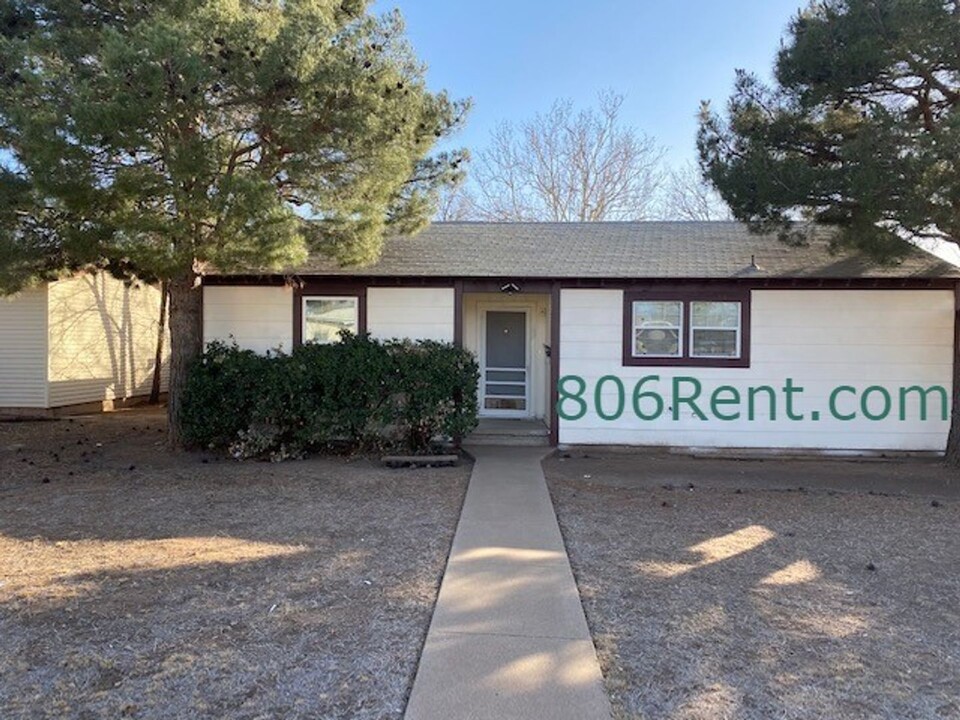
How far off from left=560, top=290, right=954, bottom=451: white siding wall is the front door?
2094 mm

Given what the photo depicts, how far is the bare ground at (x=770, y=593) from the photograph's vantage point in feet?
10.8

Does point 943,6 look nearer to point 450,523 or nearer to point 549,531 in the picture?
point 549,531

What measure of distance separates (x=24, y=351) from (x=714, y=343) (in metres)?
13.2

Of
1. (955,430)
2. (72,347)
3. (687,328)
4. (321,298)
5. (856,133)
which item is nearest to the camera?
(856,133)

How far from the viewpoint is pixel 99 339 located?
1516 centimetres

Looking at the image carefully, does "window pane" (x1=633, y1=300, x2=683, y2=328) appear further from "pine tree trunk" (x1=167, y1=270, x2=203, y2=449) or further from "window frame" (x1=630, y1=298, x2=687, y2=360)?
"pine tree trunk" (x1=167, y1=270, x2=203, y2=449)

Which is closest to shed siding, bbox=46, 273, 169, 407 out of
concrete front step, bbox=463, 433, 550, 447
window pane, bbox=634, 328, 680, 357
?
concrete front step, bbox=463, 433, 550, 447

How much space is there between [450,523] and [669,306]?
576 centimetres

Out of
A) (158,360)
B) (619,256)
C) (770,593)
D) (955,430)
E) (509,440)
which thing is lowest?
(770,593)

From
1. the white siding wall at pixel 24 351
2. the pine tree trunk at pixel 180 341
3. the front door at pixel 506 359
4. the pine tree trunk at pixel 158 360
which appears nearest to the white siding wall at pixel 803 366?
the front door at pixel 506 359

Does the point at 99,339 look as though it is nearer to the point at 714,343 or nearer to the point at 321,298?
the point at 321,298

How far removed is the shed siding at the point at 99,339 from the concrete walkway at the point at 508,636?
10501 millimetres

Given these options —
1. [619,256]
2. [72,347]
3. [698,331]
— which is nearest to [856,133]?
[698,331]

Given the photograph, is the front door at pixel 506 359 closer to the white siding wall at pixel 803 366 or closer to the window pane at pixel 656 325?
the white siding wall at pixel 803 366
